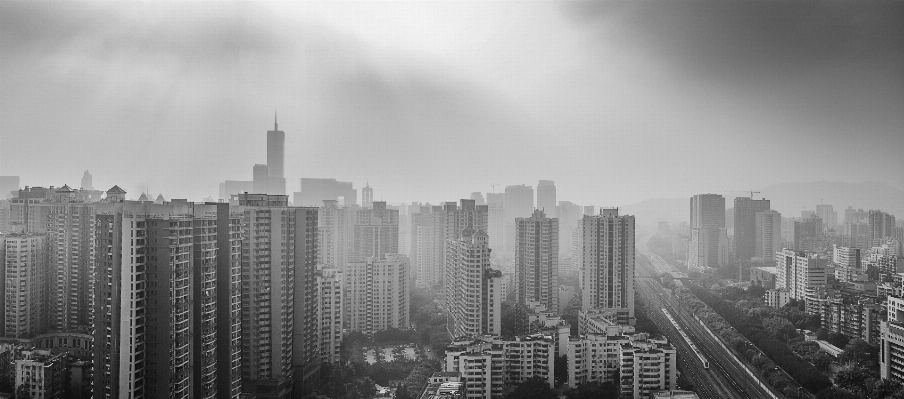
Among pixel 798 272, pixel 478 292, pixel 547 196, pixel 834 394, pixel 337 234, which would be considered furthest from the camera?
pixel 337 234

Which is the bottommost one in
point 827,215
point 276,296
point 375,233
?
point 276,296

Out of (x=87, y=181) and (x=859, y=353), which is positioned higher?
(x=87, y=181)

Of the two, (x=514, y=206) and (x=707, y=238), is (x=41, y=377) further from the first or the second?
(x=707, y=238)

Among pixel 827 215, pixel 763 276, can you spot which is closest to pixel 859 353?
pixel 827 215

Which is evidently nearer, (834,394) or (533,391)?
(834,394)

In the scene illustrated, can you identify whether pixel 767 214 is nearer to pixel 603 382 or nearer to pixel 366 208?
pixel 603 382

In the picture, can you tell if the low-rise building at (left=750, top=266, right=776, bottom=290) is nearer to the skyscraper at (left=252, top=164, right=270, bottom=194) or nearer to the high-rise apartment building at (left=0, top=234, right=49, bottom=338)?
the skyscraper at (left=252, top=164, right=270, bottom=194)

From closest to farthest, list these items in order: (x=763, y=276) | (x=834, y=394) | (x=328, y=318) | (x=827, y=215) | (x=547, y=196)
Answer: (x=834, y=394) → (x=328, y=318) → (x=547, y=196) → (x=827, y=215) → (x=763, y=276)
